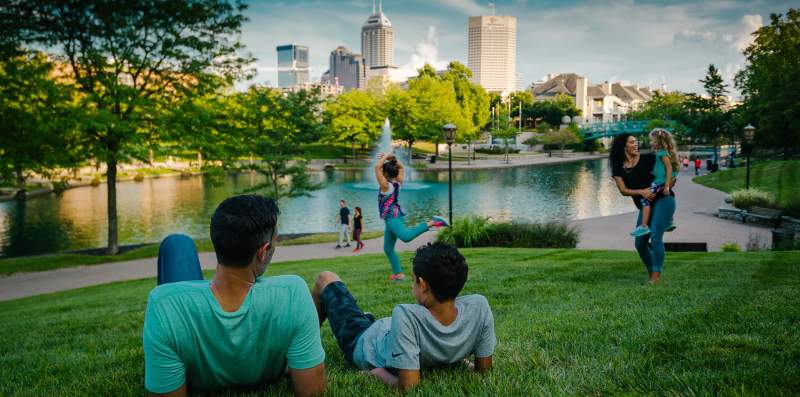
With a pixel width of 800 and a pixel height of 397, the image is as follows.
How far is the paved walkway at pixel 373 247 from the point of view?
45.5 ft

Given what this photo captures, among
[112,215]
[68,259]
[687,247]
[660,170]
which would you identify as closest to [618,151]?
[660,170]

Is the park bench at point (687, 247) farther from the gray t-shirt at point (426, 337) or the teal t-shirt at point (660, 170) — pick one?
the gray t-shirt at point (426, 337)

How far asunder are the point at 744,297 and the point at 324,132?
2130 cm

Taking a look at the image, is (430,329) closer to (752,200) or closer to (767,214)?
(767,214)

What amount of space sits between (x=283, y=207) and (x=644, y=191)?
88.0 feet

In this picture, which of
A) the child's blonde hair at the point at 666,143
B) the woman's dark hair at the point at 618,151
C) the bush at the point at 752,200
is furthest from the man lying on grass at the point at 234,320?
the bush at the point at 752,200

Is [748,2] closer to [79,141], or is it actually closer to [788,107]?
[788,107]

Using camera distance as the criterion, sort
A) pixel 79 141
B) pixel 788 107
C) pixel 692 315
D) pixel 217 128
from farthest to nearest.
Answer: pixel 788 107 → pixel 217 128 → pixel 79 141 → pixel 692 315

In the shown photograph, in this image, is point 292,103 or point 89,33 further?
point 292,103

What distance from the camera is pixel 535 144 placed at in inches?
3519

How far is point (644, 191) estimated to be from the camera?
6.77 metres

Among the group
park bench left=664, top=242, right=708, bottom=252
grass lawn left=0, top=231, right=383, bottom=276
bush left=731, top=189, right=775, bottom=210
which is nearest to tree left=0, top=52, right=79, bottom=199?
grass lawn left=0, top=231, right=383, bottom=276

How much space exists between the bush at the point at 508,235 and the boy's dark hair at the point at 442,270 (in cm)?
1231

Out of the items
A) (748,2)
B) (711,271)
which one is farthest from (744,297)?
(748,2)
